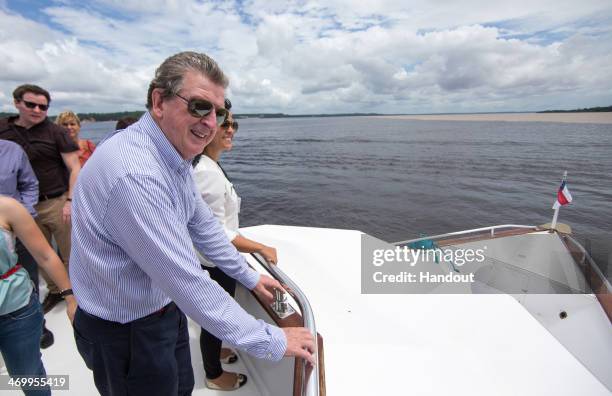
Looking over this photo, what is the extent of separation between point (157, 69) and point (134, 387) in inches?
46.0

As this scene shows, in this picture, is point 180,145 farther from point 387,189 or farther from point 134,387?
point 387,189

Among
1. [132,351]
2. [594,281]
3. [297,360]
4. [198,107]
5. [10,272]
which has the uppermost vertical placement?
[198,107]

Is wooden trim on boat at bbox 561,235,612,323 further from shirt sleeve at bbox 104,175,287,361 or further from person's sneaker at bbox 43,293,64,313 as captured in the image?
person's sneaker at bbox 43,293,64,313

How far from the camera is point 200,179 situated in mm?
1682

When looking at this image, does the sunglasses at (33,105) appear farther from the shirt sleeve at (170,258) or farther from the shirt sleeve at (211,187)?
the shirt sleeve at (170,258)

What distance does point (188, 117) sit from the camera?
1016 mm

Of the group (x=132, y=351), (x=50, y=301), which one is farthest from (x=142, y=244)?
(x=50, y=301)

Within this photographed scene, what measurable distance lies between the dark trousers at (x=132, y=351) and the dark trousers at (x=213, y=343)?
24.3 inches

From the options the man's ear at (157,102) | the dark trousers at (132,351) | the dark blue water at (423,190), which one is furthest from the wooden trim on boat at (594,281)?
the dark blue water at (423,190)

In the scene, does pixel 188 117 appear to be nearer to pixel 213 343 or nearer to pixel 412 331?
pixel 213 343

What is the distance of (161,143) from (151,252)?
35 centimetres

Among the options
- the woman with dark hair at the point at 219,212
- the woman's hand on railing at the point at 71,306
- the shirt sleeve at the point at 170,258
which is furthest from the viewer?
the woman with dark hair at the point at 219,212

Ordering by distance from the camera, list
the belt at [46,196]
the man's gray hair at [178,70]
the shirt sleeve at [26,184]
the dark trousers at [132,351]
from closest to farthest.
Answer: the man's gray hair at [178,70], the dark trousers at [132,351], the shirt sleeve at [26,184], the belt at [46,196]

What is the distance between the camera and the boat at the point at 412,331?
214cm
